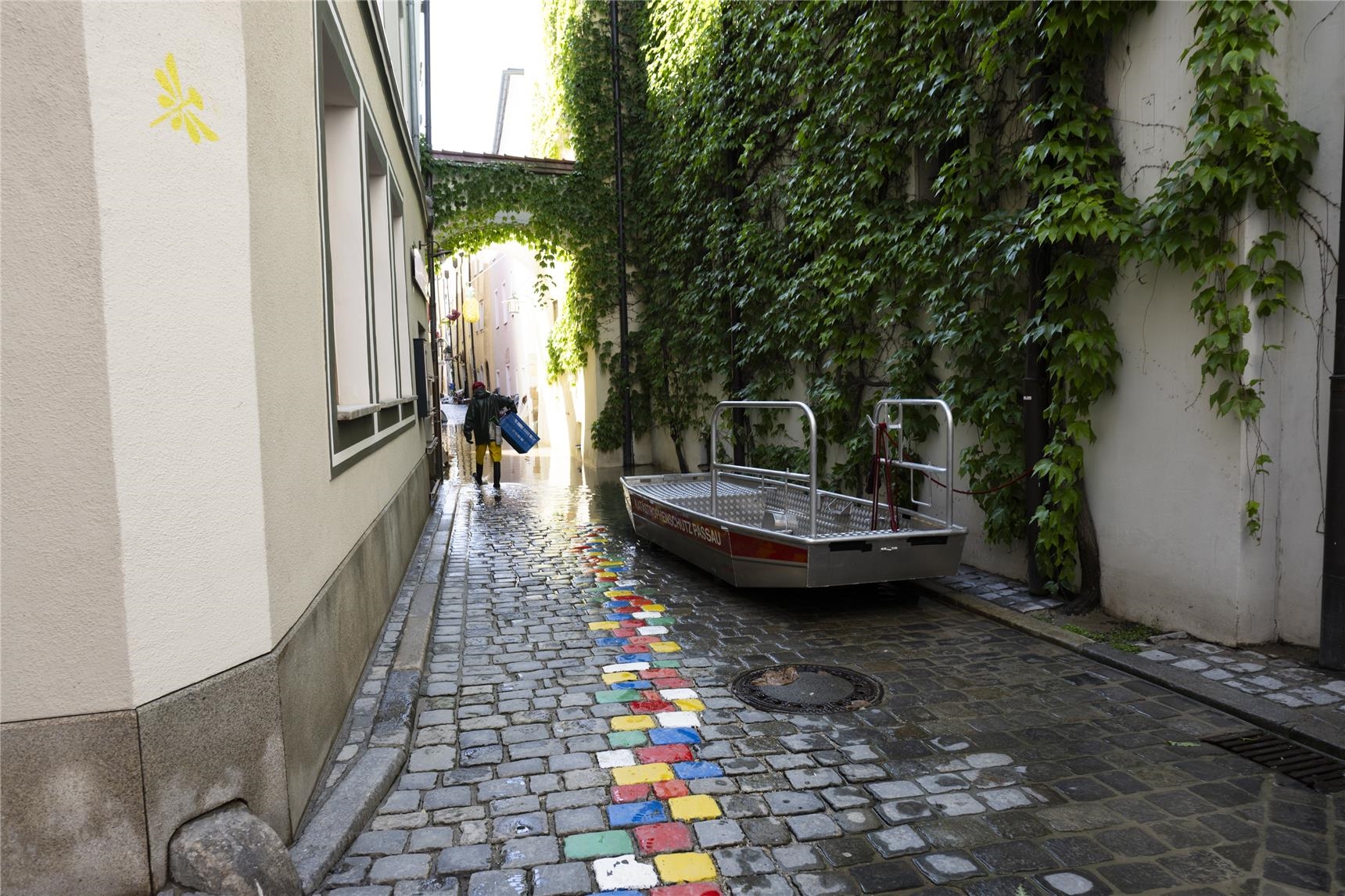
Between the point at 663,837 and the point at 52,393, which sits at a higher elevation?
the point at 52,393

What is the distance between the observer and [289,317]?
3330 mm

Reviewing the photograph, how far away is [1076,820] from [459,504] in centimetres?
1052

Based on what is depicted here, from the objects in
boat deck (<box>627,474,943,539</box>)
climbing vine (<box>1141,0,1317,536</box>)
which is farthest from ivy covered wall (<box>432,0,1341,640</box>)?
boat deck (<box>627,474,943,539</box>)

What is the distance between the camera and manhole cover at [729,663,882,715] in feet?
14.7

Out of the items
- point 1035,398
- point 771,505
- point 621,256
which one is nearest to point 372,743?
point 1035,398

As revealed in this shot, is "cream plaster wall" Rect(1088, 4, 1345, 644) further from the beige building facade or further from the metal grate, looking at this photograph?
the beige building facade

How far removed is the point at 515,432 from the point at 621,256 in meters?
3.97

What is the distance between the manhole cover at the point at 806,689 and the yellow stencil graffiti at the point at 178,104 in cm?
349

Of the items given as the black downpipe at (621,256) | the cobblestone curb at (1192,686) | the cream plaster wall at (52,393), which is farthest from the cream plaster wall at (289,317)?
the black downpipe at (621,256)

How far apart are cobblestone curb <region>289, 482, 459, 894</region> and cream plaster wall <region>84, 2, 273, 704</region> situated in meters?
0.74

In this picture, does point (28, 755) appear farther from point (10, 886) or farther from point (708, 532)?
point (708, 532)

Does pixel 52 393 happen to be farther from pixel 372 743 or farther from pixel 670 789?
pixel 670 789

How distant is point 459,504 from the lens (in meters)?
12.7

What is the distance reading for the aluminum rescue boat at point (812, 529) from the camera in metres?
5.89
